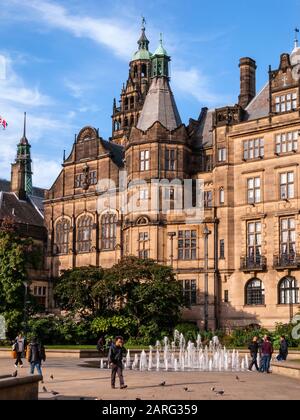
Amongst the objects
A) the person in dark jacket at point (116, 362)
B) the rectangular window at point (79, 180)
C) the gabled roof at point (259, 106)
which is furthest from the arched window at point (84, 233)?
the person in dark jacket at point (116, 362)

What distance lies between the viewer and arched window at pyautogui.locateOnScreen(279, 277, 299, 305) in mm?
58812

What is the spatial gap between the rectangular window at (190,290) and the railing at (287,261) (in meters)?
8.00

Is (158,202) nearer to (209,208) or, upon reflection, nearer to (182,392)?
(209,208)

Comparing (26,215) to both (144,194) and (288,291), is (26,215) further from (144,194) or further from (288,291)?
(288,291)

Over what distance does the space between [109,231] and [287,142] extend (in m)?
21.2

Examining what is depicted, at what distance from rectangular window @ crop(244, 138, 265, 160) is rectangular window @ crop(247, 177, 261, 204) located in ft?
6.72

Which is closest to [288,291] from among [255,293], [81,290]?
[255,293]

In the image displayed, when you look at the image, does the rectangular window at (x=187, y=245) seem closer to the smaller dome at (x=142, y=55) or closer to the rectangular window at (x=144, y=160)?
the rectangular window at (x=144, y=160)

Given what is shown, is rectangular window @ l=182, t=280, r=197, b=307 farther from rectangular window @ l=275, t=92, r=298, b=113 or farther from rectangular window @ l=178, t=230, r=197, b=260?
rectangular window @ l=275, t=92, r=298, b=113

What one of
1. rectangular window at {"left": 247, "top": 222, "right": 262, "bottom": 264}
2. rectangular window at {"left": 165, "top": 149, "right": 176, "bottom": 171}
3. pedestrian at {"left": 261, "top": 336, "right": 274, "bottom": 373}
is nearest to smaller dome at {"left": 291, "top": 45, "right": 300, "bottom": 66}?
rectangular window at {"left": 165, "top": 149, "right": 176, "bottom": 171}

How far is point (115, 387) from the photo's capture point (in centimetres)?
2422
